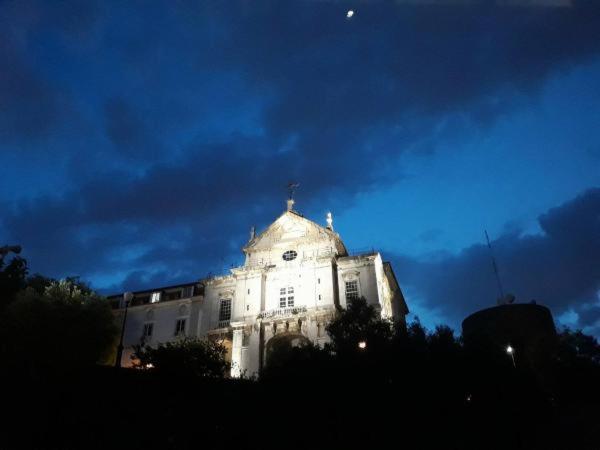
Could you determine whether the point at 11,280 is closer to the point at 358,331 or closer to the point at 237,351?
the point at 237,351

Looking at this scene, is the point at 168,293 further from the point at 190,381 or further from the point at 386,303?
the point at 190,381

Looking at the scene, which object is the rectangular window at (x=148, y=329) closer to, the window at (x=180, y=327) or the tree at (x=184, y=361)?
the window at (x=180, y=327)

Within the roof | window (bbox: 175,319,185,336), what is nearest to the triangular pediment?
the roof

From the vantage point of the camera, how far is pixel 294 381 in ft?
93.0

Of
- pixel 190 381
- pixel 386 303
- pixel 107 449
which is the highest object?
pixel 386 303

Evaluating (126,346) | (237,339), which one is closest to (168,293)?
(126,346)

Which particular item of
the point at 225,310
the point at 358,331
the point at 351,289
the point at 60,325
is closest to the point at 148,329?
the point at 225,310

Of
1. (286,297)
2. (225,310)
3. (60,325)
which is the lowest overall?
(60,325)

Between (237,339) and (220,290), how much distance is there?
6.71 metres

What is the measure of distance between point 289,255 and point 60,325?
2338 centimetres

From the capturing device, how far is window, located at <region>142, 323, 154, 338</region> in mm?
54812

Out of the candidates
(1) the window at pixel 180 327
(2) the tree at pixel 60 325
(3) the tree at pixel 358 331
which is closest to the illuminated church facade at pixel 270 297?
(1) the window at pixel 180 327

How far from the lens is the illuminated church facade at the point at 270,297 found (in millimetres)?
48344

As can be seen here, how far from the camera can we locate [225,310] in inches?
2063
